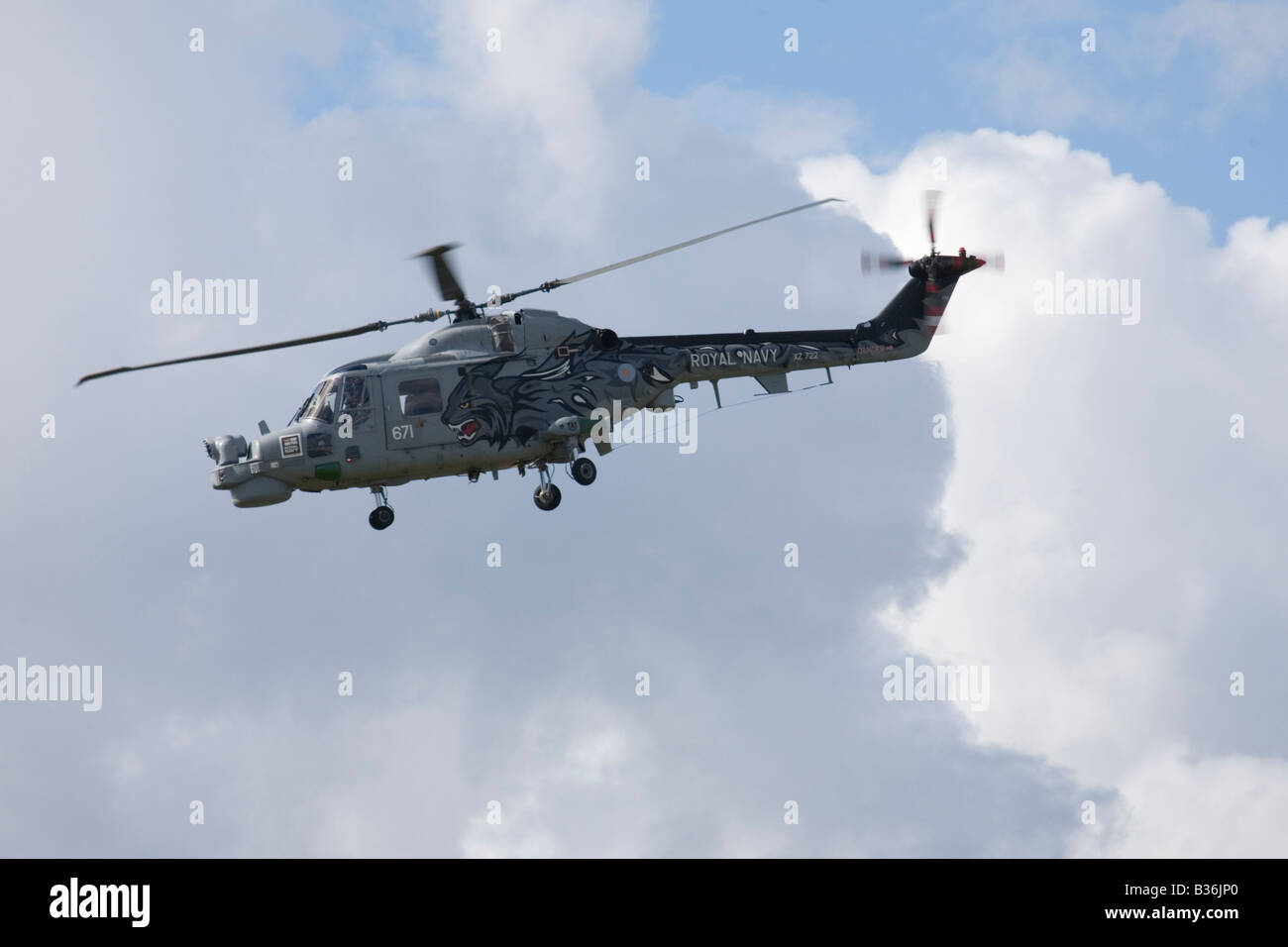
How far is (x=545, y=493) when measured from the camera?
2120 inches

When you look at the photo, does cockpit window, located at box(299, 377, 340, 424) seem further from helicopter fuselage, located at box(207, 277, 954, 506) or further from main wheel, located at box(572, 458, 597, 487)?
main wheel, located at box(572, 458, 597, 487)

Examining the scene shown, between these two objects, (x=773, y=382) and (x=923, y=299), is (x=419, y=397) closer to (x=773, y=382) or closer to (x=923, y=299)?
(x=773, y=382)

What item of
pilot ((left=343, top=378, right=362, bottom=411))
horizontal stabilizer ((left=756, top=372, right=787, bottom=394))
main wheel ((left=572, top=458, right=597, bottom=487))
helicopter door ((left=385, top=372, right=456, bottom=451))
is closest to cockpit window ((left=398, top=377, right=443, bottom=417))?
helicopter door ((left=385, top=372, right=456, bottom=451))

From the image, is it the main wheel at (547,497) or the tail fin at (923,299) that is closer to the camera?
the main wheel at (547,497)

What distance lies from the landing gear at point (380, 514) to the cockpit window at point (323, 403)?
7.83 ft

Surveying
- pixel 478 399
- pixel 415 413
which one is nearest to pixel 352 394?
pixel 415 413

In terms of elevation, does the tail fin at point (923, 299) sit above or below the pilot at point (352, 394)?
above

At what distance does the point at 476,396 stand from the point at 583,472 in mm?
3633

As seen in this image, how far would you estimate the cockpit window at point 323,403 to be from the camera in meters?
51.8

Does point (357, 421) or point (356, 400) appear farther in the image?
point (356, 400)

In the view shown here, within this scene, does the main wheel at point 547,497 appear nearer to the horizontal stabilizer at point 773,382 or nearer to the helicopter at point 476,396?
the helicopter at point 476,396

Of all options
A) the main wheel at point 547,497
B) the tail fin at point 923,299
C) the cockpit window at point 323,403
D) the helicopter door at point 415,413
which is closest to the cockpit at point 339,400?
the cockpit window at point 323,403

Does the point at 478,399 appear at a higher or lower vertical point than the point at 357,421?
higher
